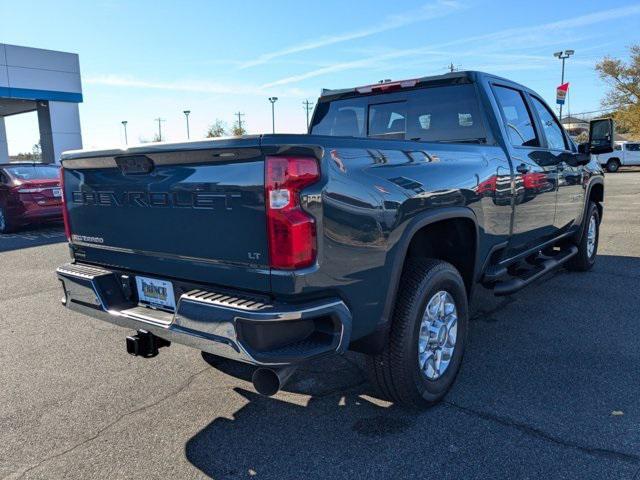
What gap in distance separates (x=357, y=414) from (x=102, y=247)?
180 cm

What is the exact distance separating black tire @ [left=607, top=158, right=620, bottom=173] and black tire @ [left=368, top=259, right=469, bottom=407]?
33064 mm

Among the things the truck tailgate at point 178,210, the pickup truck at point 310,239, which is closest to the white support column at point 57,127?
the truck tailgate at point 178,210

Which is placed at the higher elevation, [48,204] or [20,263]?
[48,204]

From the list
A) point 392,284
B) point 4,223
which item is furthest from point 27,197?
point 392,284

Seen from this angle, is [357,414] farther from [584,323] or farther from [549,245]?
[549,245]

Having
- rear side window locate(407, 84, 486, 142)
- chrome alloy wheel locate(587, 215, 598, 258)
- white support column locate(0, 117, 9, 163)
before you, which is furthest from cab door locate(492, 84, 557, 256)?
white support column locate(0, 117, 9, 163)

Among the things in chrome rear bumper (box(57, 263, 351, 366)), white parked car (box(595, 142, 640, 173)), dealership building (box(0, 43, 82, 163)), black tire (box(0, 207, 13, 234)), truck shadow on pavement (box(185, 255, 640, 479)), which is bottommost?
truck shadow on pavement (box(185, 255, 640, 479))

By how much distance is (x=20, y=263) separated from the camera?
24.9ft

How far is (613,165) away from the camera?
103 feet

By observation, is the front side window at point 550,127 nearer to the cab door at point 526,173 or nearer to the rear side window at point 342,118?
the cab door at point 526,173

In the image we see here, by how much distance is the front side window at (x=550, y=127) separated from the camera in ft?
16.4

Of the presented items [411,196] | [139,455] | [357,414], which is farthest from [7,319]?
[411,196]

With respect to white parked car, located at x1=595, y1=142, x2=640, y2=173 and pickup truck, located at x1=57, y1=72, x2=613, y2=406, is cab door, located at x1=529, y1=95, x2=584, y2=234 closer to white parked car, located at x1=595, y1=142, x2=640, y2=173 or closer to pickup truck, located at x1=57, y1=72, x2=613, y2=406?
pickup truck, located at x1=57, y1=72, x2=613, y2=406

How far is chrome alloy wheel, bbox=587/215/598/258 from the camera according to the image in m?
6.34
